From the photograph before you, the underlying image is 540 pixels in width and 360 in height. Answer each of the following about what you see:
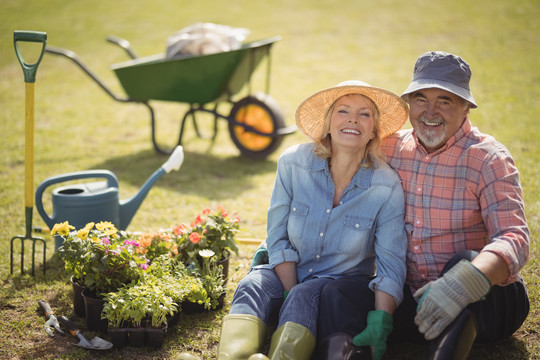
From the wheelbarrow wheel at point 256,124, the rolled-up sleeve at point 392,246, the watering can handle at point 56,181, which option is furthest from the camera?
the wheelbarrow wheel at point 256,124

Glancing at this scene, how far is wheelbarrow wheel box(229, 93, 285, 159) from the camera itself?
5.34 metres

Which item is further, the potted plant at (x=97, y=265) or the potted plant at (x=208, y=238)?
the potted plant at (x=208, y=238)

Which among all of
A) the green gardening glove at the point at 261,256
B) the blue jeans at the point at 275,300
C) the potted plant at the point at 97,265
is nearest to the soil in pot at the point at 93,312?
the potted plant at the point at 97,265

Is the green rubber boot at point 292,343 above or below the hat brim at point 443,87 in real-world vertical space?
below

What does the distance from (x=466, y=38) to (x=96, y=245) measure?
34.5 ft

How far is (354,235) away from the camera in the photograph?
93.7 inches

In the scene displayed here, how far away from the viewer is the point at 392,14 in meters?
13.7

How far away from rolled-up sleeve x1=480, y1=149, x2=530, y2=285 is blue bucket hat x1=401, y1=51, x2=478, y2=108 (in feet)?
1.05

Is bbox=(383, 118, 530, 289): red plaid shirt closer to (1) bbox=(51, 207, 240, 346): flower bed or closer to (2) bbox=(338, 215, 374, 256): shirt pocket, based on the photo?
(2) bbox=(338, 215, 374, 256): shirt pocket

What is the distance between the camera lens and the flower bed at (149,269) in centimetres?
238

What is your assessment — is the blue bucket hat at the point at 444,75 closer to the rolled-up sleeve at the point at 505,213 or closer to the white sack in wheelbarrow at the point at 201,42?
the rolled-up sleeve at the point at 505,213

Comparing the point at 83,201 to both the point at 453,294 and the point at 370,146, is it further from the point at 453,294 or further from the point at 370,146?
the point at 453,294

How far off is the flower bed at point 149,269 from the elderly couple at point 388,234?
311mm

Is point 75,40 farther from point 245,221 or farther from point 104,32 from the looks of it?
point 245,221
